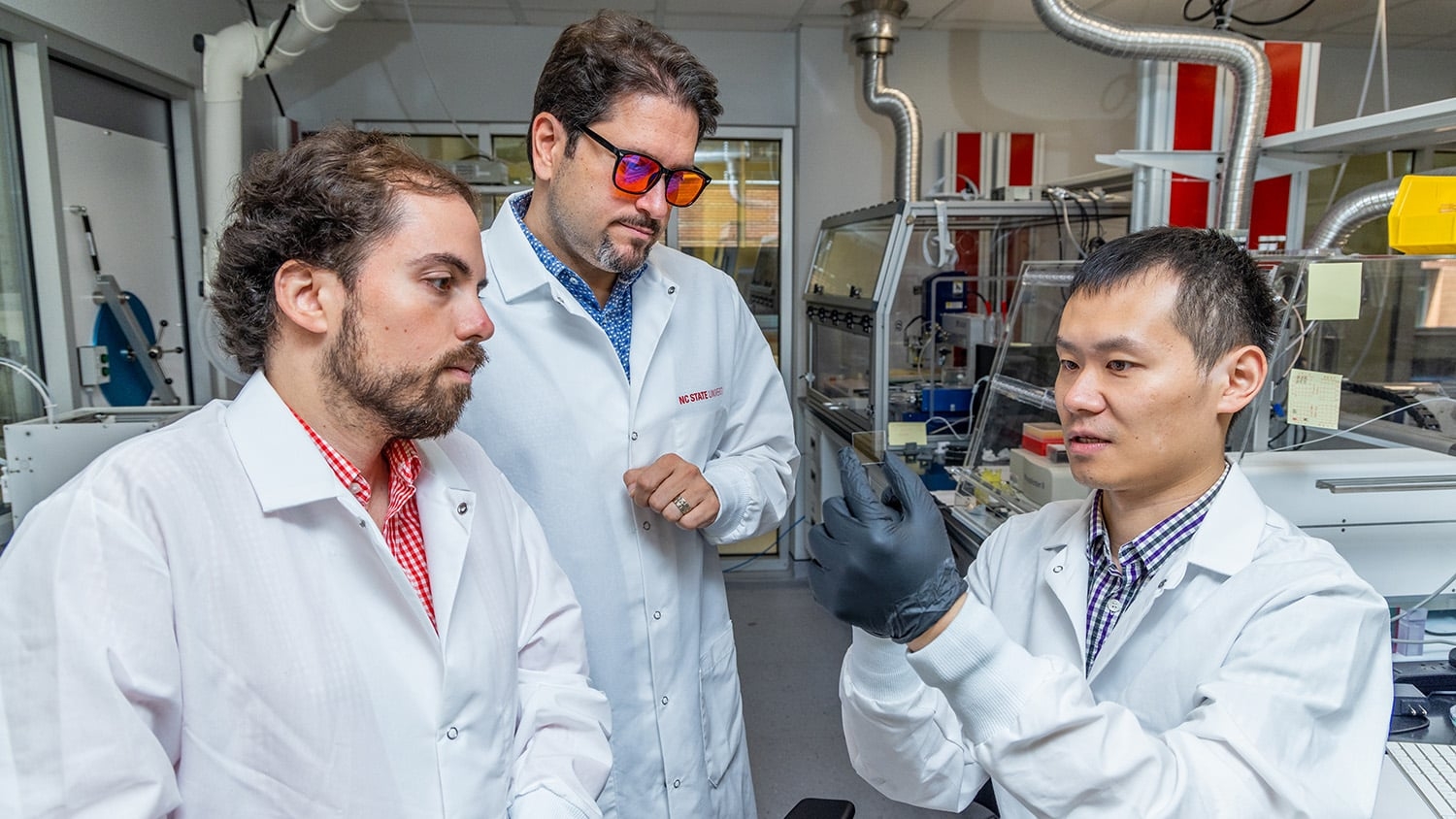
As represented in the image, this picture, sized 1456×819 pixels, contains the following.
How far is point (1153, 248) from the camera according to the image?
101cm

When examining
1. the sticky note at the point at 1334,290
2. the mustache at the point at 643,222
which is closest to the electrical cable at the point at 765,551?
the sticky note at the point at 1334,290

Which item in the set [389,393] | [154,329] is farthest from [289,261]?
[154,329]

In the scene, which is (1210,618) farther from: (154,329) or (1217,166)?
(154,329)

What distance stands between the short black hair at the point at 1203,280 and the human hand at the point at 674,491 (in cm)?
59

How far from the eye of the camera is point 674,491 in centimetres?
123

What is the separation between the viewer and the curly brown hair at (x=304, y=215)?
873 mm

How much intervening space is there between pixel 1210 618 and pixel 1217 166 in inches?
73.8

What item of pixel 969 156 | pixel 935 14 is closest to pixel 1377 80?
pixel 969 156

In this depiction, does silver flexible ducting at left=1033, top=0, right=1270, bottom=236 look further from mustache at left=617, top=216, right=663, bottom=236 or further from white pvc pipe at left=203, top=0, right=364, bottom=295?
white pvc pipe at left=203, top=0, right=364, bottom=295

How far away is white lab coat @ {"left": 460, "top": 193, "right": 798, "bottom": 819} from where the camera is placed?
4.25ft

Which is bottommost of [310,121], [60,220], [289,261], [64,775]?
[64,775]

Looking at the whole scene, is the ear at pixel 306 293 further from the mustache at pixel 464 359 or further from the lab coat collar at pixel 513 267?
the lab coat collar at pixel 513 267

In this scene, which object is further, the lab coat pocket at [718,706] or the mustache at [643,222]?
the lab coat pocket at [718,706]

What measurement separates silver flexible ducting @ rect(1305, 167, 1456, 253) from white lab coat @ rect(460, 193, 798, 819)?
153 centimetres
